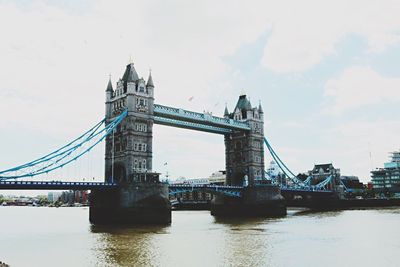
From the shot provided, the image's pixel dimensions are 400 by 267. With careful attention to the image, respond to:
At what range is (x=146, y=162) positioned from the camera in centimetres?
5678

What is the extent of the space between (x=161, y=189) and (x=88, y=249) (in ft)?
72.1

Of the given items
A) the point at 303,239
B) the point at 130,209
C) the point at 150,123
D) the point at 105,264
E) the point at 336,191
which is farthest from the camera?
the point at 336,191

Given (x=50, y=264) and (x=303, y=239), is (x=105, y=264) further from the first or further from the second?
(x=303, y=239)

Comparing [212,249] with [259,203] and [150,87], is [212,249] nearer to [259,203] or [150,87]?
[150,87]

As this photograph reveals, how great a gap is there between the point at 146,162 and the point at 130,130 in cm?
493

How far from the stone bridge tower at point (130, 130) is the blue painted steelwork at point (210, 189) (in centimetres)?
613

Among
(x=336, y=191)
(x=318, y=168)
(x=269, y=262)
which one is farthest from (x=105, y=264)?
(x=318, y=168)

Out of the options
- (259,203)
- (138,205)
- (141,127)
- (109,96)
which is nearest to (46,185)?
(138,205)

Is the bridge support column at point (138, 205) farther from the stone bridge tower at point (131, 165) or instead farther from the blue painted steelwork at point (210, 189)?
the blue painted steelwork at point (210, 189)

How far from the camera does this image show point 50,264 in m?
24.3

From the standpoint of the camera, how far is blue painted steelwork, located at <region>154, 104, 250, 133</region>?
61.0 meters

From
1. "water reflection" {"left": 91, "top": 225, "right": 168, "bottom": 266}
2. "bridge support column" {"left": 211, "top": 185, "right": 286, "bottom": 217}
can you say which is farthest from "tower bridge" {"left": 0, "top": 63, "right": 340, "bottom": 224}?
"water reflection" {"left": 91, "top": 225, "right": 168, "bottom": 266}

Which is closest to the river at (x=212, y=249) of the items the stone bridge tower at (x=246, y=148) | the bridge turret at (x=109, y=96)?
the bridge turret at (x=109, y=96)

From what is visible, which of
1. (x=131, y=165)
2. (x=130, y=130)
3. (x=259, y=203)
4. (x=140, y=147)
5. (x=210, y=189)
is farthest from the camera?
(x=259, y=203)
